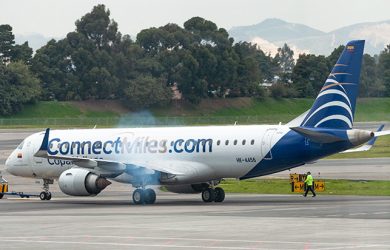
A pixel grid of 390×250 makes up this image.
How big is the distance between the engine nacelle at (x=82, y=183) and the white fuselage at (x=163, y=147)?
977mm

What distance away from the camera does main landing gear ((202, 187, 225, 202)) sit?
178 feet

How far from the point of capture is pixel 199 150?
53.7 metres

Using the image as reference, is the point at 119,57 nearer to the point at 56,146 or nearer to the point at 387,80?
the point at 387,80

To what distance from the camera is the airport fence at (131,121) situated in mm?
135375

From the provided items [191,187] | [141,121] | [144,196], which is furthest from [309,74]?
[144,196]

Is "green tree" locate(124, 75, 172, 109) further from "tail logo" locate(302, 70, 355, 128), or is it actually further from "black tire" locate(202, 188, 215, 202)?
"tail logo" locate(302, 70, 355, 128)

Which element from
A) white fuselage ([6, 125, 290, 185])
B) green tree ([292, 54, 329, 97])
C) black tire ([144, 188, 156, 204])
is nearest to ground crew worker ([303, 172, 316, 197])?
white fuselage ([6, 125, 290, 185])

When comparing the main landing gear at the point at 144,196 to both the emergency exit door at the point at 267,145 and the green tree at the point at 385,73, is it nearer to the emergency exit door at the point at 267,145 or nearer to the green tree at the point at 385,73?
the emergency exit door at the point at 267,145

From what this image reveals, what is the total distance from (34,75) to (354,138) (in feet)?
385

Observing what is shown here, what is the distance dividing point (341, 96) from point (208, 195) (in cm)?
903

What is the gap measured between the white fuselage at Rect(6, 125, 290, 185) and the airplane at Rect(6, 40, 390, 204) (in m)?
0.05

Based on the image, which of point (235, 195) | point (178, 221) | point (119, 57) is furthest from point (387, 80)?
point (178, 221)

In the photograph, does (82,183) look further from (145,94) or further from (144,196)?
(145,94)

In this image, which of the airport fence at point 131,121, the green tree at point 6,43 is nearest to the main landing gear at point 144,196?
the airport fence at point 131,121
